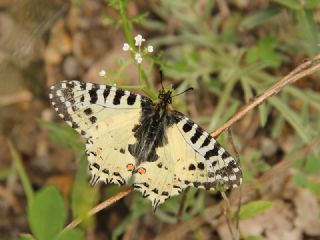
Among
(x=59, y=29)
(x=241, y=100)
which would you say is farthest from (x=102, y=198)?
(x=59, y=29)

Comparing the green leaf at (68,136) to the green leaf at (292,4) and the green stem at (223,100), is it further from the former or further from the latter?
the green leaf at (292,4)

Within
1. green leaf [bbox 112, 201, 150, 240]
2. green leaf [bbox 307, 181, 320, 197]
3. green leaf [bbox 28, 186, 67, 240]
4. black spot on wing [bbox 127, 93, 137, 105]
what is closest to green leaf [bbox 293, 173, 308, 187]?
green leaf [bbox 307, 181, 320, 197]

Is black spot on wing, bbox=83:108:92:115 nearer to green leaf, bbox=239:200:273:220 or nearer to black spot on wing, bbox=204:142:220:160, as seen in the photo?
black spot on wing, bbox=204:142:220:160

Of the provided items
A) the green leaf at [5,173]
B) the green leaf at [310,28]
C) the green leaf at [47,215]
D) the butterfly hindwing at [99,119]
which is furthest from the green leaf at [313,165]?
the green leaf at [5,173]

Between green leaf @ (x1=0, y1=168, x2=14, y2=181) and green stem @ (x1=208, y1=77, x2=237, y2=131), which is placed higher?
green stem @ (x1=208, y1=77, x2=237, y2=131)

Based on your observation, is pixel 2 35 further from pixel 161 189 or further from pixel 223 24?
pixel 161 189

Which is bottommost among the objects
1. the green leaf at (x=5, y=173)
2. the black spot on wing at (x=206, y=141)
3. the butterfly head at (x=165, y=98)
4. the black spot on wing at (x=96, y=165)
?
the black spot on wing at (x=96, y=165)
